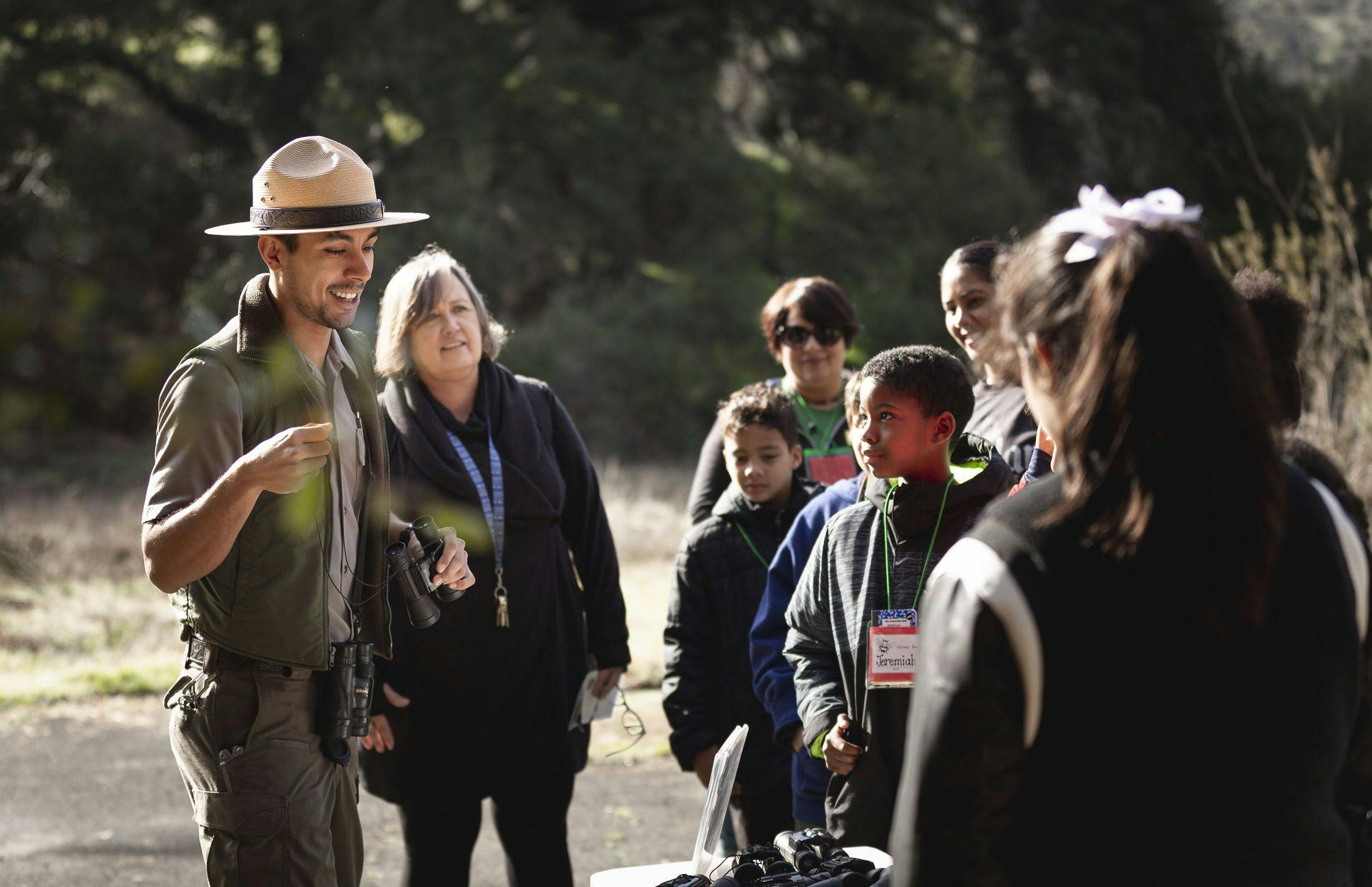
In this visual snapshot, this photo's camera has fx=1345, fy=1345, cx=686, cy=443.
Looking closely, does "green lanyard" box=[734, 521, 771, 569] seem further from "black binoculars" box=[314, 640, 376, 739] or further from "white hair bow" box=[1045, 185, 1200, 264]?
"white hair bow" box=[1045, 185, 1200, 264]

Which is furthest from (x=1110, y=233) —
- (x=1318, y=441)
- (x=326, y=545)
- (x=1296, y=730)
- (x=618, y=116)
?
(x=618, y=116)

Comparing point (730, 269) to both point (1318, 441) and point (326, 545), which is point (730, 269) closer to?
point (1318, 441)

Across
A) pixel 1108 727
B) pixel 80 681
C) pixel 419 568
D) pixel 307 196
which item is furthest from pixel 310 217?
pixel 80 681

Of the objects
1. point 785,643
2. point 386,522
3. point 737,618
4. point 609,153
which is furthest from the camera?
point 609,153

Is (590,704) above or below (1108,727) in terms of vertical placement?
below

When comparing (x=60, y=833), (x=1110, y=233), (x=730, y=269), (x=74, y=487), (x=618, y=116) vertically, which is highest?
(x=618, y=116)

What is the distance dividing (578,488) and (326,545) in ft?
4.37

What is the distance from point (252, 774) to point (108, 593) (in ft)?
24.7

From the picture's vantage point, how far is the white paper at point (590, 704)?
3859mm

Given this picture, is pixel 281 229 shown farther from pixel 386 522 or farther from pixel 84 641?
pixel 84 641

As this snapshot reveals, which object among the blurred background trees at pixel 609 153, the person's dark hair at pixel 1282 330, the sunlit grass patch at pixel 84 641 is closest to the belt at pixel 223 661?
the person's dark hair at pixel 1282 330

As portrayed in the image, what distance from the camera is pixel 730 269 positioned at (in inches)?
637

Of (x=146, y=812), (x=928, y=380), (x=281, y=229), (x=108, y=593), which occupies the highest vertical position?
(x=281, y=229)

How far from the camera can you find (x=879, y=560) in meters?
2.86
